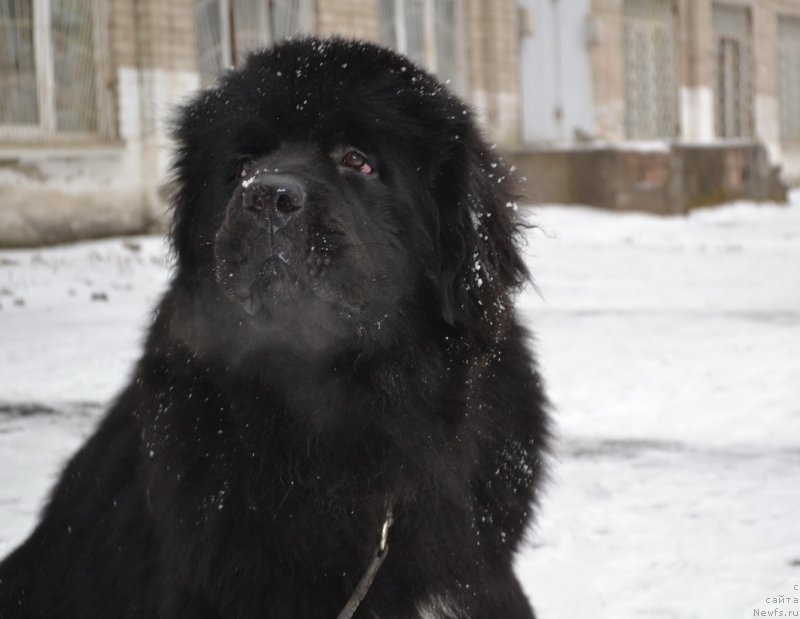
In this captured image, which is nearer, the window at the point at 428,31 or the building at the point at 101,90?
the building at the point at 101,90

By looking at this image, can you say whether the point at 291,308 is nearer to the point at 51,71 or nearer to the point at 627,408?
the point at 627,408

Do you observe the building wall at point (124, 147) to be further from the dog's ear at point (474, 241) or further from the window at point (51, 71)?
the dog's ear at point (474, 241)

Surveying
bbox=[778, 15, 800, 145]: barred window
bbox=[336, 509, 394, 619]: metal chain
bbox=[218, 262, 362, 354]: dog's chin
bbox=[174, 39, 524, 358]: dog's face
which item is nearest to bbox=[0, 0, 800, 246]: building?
bbox=[778, 15, 800, 145]: barred window

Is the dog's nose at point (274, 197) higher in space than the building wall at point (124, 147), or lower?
lower

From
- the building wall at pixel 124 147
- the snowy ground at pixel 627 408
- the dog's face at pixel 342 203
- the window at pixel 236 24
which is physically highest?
the window at pixel 236 24

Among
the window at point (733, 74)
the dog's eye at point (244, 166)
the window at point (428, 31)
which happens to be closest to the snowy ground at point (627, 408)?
the dog's eye at point (244, 166)

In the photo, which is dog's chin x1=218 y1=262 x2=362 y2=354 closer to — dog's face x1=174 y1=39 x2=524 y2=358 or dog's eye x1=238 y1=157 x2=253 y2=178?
dog's face x1=174 y1=39 x2=524 y2=358

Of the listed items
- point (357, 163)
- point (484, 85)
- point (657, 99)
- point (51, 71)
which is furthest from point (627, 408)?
point (657, 99)

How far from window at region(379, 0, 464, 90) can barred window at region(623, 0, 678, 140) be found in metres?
4.27

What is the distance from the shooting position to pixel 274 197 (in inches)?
84.1

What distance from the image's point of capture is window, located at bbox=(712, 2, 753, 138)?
2045 cm

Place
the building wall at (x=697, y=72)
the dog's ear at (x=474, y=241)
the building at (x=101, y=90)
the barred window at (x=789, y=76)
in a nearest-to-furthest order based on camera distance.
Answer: the dog's ear at (x=474, y=241), the building at (x=101, y=90), the building wall at (x=697, y=72), the barred window at (x=789, y=76)

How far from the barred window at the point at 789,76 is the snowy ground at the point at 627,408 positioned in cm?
1522

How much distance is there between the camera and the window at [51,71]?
378 inches
